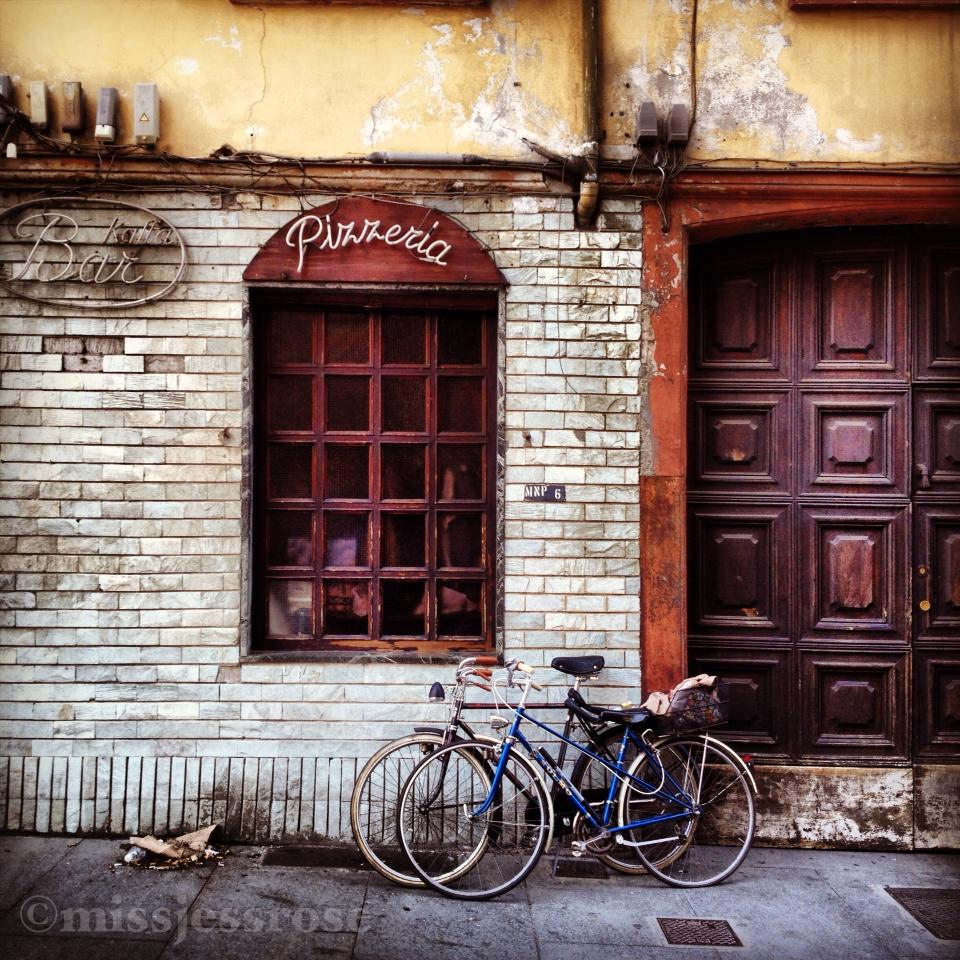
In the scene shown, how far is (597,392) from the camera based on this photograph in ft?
17.3

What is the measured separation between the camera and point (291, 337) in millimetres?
5473

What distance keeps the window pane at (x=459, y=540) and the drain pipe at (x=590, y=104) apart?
201cm

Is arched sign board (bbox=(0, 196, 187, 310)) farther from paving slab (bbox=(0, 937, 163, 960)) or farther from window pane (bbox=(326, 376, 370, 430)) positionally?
paving slab (bbox=(0, 937, 163, 960))

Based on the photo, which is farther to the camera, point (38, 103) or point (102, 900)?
point (38, 103)

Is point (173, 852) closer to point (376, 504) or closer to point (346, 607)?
point (346, 607)

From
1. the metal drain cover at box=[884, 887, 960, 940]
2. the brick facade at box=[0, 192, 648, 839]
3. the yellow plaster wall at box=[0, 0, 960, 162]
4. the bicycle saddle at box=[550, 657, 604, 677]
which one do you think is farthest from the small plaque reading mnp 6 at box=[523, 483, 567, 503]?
the metal drain cover at box=[884, 887, 960, 940]

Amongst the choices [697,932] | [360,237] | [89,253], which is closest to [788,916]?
[697,932]

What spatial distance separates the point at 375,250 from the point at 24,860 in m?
4.03

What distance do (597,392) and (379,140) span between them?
202 cm

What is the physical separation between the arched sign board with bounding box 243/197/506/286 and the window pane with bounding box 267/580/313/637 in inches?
74.8

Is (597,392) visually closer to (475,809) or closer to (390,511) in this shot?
(390,511)

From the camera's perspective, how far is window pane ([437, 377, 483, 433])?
550 centimetres

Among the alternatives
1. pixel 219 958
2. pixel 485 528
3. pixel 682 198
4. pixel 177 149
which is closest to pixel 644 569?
pixel 485 528

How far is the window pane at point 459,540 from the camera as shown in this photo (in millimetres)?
5500
